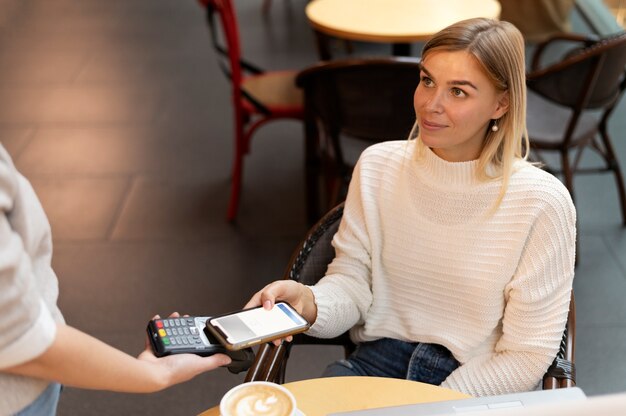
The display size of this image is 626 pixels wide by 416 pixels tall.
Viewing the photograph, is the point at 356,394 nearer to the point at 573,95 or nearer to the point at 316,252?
the point at 316,252

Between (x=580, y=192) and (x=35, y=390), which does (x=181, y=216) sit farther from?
(x=35, y=390)

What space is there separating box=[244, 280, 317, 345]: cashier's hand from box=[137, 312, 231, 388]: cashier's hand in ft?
0.72

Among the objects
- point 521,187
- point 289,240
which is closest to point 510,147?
point 521,187

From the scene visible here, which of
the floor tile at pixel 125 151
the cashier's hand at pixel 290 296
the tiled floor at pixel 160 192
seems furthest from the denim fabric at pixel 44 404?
the floor tile at pixel 125 151

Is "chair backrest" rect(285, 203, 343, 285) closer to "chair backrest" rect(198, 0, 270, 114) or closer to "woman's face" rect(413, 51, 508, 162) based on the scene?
"woman's face" rect(413, 51, 508, 162)

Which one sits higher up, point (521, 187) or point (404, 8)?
point (521, 187)

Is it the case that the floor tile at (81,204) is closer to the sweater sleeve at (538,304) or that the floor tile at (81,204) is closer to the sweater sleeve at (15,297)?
the sweater sleeve at (538,304)

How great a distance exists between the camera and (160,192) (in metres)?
3.73

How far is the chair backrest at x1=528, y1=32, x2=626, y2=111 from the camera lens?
9.30ft

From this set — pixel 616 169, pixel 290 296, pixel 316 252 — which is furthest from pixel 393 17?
pixel 290 296

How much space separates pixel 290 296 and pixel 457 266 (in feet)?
1.16

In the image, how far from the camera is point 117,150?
407cm

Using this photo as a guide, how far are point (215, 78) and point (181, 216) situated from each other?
165cm

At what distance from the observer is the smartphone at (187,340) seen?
130cm
